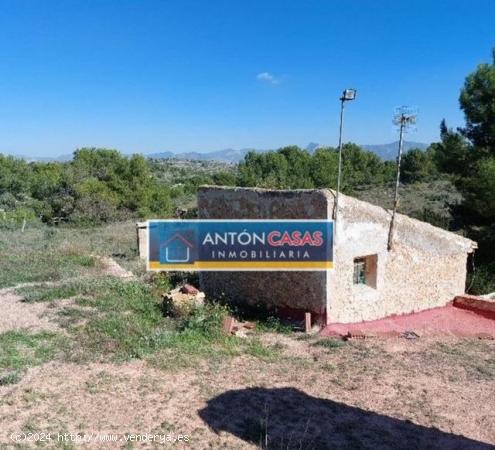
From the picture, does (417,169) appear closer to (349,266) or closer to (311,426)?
(349,266)

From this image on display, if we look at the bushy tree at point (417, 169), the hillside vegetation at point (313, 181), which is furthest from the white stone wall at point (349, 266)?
the bushy tree at point (417, 169)

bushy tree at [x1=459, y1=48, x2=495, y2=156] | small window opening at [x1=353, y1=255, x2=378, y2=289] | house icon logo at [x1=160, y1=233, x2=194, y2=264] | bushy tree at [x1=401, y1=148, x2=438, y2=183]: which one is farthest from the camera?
bushy tree at [x1=401, y1=148, x2=438, y2=183]

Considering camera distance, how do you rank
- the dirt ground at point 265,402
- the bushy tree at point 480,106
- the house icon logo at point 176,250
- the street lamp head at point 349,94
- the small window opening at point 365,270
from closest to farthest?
the dirt ground at point 265,402, the street lamp head at point 349,94, the small window opening at point 365,270, the house icon logo at point 176,250, the bushy tree at point 480,106

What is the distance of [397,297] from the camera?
1063 cm

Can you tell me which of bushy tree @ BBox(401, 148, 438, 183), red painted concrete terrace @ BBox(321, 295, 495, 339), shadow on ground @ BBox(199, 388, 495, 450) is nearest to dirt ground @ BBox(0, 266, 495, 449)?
shadow on ground @ BBox(199, 388, 495, 450)

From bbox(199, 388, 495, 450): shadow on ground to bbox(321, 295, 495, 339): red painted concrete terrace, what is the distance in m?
3.00

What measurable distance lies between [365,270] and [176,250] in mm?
5353

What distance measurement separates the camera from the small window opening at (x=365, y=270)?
10125 millimetres

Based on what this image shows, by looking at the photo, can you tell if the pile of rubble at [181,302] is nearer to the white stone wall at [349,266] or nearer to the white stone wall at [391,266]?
the white stone wall at [349,266]

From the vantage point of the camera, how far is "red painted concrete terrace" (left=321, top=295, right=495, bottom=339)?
9516 mm

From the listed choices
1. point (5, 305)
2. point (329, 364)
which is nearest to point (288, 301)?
point (329, 364)
